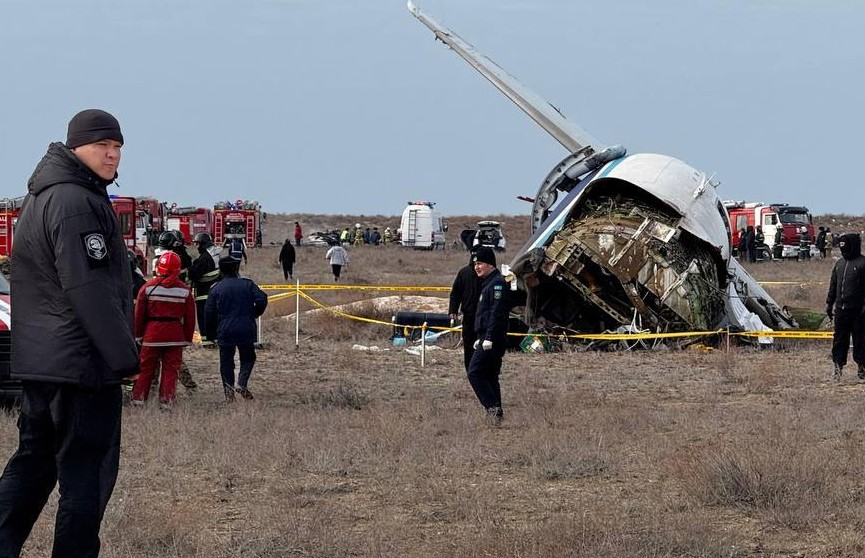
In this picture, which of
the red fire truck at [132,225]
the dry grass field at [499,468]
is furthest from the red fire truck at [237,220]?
the dry grass field at [499,468]

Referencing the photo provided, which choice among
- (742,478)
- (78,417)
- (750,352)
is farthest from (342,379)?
(78,417)

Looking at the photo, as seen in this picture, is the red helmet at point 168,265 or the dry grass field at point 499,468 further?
the red helmet at point 168,265

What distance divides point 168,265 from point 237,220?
175 ft

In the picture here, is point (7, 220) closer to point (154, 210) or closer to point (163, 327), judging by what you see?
point (163, 327)

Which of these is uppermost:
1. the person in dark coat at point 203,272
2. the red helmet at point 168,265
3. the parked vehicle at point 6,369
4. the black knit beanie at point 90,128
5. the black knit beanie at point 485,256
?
the black knit beanie at point 90,128

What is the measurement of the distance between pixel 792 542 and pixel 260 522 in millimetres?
2981

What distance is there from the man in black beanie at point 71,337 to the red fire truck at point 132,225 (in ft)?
68.3

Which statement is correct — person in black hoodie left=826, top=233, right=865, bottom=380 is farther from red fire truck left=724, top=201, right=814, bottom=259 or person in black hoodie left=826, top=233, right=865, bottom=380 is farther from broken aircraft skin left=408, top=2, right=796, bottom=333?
red fire truck left=724, top=201, right=814, bottom=259

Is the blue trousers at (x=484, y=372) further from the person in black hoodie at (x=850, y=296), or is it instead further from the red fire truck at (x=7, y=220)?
the red fire truck at (x=7, y=220)

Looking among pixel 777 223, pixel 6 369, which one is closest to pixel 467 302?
pixel 6 369

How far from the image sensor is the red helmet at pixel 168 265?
12.4 meters

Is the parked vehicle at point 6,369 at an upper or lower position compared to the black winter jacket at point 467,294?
lower

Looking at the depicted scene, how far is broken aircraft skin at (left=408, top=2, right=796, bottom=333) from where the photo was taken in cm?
1905

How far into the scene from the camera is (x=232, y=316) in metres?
13.2
